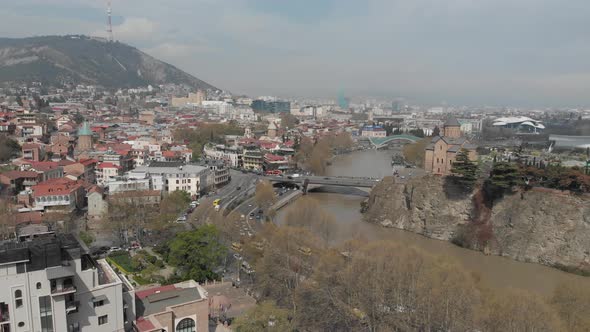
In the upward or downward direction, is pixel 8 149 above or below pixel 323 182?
above

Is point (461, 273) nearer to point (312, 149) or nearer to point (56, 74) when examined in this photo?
point (312, 149)

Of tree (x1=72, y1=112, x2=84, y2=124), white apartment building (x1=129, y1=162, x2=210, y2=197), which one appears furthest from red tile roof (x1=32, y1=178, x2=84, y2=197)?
tree (x1=72, y1=112, x2=84, y2=124)

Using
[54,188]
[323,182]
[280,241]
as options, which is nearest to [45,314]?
[280,241]

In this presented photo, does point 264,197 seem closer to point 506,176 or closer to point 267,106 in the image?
point 506,176

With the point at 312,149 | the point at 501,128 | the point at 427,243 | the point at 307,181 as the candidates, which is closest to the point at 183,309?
the point at 427,243

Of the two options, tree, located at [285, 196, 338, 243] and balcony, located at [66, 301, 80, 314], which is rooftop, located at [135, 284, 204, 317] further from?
tree, located at [285, 196, 338, 243]

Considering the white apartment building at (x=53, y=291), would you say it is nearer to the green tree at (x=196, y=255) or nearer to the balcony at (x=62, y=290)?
the balcony at (x=62, y=290)

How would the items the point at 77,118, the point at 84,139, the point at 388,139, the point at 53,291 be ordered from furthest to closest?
the point at 388,139 < the point at 77,118 < the point at 84,139 < the point at 53,291
